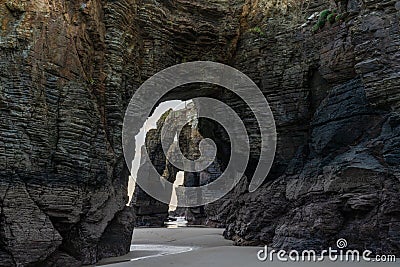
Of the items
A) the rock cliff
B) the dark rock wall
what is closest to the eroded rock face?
the rock cliff

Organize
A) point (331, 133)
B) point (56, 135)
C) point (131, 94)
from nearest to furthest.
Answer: point (56, 135) < point (331, 133) < point (131, 94)

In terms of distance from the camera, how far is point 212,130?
21062mm

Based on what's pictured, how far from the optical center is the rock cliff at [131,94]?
1025 cm

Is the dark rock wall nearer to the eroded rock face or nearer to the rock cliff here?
the rock cliff

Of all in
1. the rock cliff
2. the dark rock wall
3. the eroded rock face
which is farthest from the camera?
the dark rock wall

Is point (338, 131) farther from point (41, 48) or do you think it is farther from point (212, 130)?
point (41, 48)

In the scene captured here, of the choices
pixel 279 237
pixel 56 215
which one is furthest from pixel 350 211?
pixel 56 215

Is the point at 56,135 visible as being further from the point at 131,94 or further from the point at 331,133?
the point at 331,133

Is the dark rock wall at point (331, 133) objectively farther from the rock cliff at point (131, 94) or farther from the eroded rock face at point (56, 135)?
the eroded rock face at point (56, 135)

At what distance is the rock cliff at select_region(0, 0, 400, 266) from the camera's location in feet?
33.6

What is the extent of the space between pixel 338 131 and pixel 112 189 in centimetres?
859

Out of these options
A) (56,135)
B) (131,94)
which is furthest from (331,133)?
(56,135)

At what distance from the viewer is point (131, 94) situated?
Result: 1530 cm

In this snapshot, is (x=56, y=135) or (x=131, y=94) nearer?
(x=56, y=135)
